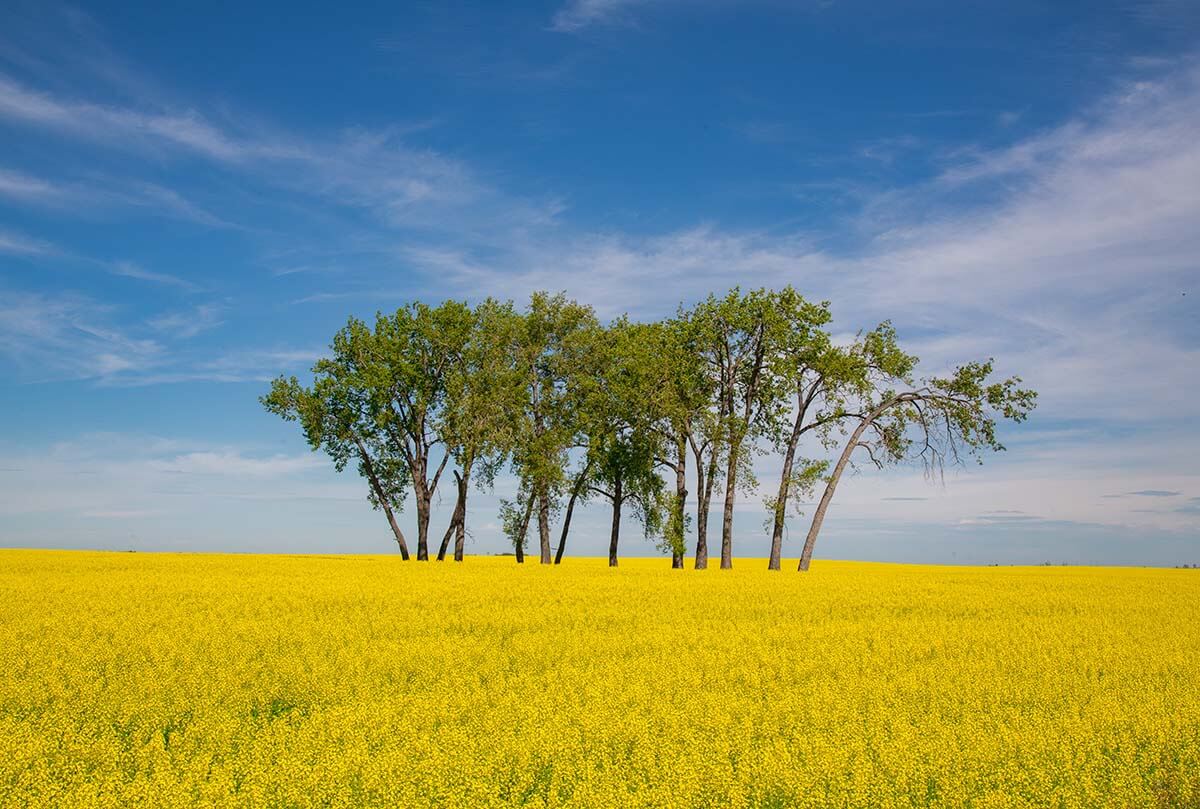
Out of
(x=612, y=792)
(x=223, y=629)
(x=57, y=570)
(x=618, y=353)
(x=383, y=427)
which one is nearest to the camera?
(x=612, y=792)

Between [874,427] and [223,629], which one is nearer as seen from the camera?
[223,629]

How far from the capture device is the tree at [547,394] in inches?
1890

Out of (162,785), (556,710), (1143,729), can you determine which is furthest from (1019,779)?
(162,785)

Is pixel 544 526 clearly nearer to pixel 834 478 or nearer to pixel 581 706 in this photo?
pixel 834 478

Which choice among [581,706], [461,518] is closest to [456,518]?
[461,518]

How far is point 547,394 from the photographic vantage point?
50.8 metres

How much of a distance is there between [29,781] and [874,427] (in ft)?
128

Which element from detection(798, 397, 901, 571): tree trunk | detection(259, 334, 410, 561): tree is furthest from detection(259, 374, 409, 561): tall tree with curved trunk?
detection(798, 397, 901, 571): tree trunk

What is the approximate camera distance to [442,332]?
50406 mm

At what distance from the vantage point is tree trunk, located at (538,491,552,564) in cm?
4947

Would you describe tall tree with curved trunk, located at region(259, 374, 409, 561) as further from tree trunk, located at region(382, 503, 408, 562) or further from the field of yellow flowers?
the field of yellow flowers

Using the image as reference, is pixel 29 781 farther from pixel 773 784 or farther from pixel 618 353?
pixel 618 353

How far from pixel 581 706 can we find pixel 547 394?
40.7 m

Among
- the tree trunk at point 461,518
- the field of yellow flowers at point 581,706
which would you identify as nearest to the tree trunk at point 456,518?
the tree trunk at point 461,518
